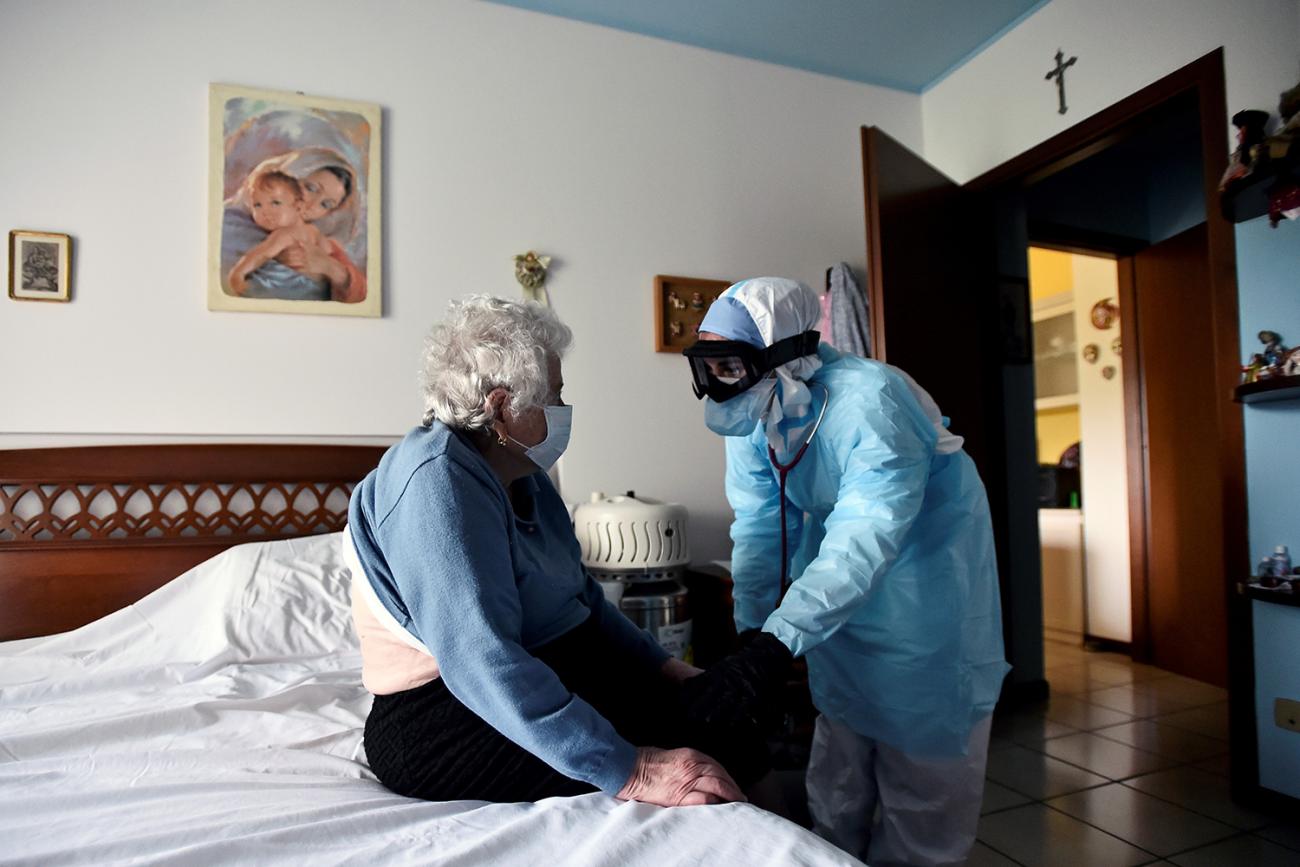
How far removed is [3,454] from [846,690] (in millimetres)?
2251

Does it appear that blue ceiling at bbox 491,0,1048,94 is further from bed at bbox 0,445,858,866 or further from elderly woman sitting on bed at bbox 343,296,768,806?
elderly woman sitting on bed at bbox 343,296,768,806

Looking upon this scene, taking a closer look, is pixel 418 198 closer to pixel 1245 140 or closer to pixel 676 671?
pixel 676 671

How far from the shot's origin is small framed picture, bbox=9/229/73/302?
2170mm

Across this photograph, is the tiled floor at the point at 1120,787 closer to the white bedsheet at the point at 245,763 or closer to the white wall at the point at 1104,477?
the white wall at the point at 1104,477

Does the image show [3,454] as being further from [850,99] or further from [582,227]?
[850,99]

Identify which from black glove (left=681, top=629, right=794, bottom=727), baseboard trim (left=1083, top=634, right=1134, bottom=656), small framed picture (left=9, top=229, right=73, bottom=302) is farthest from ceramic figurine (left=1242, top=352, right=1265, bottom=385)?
small framed picture (left=9, top=229, right=73, bottom=302)

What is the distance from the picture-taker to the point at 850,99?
3256 millimetres

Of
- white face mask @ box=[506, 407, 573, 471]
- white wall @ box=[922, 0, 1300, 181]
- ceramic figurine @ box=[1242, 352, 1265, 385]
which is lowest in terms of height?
white face mask @ box=[506, 407, 573, 471]

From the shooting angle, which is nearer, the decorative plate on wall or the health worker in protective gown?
the health worker in protective gown

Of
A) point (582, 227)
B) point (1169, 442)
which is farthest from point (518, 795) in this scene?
point (1169, 442)

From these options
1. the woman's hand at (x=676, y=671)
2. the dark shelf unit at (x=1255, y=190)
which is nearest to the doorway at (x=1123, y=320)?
the dark shelf unit at (x=1255, y=190)

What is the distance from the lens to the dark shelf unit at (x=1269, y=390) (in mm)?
1885

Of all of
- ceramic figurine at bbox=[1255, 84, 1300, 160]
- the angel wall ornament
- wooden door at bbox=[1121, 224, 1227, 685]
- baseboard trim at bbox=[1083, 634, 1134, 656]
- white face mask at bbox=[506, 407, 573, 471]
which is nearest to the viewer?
white face mask at bbox=[506, 407, 573, 471]

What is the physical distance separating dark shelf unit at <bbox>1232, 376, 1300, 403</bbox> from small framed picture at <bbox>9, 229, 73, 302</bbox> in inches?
126
